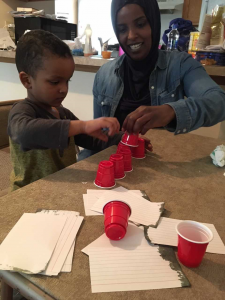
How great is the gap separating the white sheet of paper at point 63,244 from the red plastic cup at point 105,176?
17 centimetres

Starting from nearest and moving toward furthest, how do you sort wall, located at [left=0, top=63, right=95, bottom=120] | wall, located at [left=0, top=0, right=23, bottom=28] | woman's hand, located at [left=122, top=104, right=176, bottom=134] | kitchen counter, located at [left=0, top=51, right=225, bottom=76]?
woman's hand, located at [left=122, top=104, right=176, bottom=134]
kitchen counter, located at [left=0, top=51, right=225, bottom=76]
wall, located at [left=0, top=63, right=95, bottom=120]
wall, located at [left=0, top=0, right=23, bottom=28]

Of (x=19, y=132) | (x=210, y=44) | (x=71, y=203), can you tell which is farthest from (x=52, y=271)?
(x=210, y=44)

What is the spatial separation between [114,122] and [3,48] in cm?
234

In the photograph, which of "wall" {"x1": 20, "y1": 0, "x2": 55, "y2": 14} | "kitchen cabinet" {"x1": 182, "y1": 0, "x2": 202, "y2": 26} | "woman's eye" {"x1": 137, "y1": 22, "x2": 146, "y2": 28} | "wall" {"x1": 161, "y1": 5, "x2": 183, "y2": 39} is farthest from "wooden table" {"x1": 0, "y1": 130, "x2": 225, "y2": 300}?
"wall" {"x1": 161, "y1": 5, "x2": 183, "y2": 39}

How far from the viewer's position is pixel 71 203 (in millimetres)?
673

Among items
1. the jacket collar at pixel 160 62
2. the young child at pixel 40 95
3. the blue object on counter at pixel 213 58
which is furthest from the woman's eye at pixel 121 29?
the blue object on counter at pixel 213 58

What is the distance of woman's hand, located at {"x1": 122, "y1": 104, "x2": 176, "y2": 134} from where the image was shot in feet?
2.84

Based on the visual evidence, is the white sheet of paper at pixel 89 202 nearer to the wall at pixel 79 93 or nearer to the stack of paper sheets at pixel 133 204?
the stack of paper sheets at pixel 133 204

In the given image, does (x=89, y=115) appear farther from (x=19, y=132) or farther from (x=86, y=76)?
(x=19, y=132)

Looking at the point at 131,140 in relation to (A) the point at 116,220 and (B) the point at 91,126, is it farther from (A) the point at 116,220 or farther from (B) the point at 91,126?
(A) the point at 116,220

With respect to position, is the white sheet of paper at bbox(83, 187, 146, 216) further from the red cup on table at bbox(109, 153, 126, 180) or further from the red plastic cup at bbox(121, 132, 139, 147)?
the red plastic cup at bbox(121, 132, 139, 147)

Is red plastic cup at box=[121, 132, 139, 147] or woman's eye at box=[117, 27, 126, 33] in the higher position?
woman's eye at box=[117, 27, 126, 33]

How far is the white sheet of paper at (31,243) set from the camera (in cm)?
46

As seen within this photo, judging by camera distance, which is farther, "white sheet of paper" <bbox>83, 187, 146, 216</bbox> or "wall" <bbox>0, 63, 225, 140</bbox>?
"wall" <bbox>0, 63, 225, 140</bbox>
